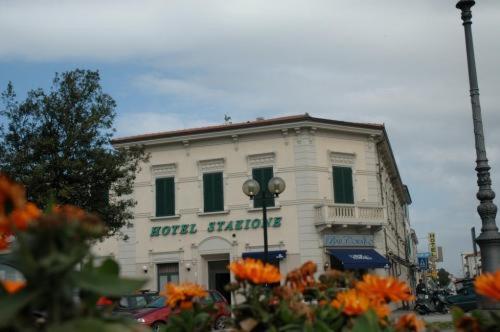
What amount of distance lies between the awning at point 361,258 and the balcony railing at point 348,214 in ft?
4.62

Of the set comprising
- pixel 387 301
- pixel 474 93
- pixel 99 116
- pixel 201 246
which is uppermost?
pixel 99 116

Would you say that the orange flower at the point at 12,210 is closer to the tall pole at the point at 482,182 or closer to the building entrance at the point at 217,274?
the tall pole at the point at 482,182

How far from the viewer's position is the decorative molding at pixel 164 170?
31.5 m

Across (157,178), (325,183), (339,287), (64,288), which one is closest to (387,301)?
(339,287)

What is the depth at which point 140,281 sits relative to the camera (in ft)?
6.05

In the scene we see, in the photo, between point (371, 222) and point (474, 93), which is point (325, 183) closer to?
point (371, 222)

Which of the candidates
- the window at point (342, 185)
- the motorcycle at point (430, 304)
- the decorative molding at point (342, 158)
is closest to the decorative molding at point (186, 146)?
the decorative molding at point (342, 158)

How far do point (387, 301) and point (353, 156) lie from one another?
28.6 metres

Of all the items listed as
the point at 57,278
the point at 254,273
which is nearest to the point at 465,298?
the point at 254,273

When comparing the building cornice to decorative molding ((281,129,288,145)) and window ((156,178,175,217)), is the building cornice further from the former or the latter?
window ((156,178,175,217))

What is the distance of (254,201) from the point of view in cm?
2994

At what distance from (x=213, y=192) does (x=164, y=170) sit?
9.88ft

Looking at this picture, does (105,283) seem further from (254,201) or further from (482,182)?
(254,201)

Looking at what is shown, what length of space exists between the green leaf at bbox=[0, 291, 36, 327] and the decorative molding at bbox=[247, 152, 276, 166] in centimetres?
2825
